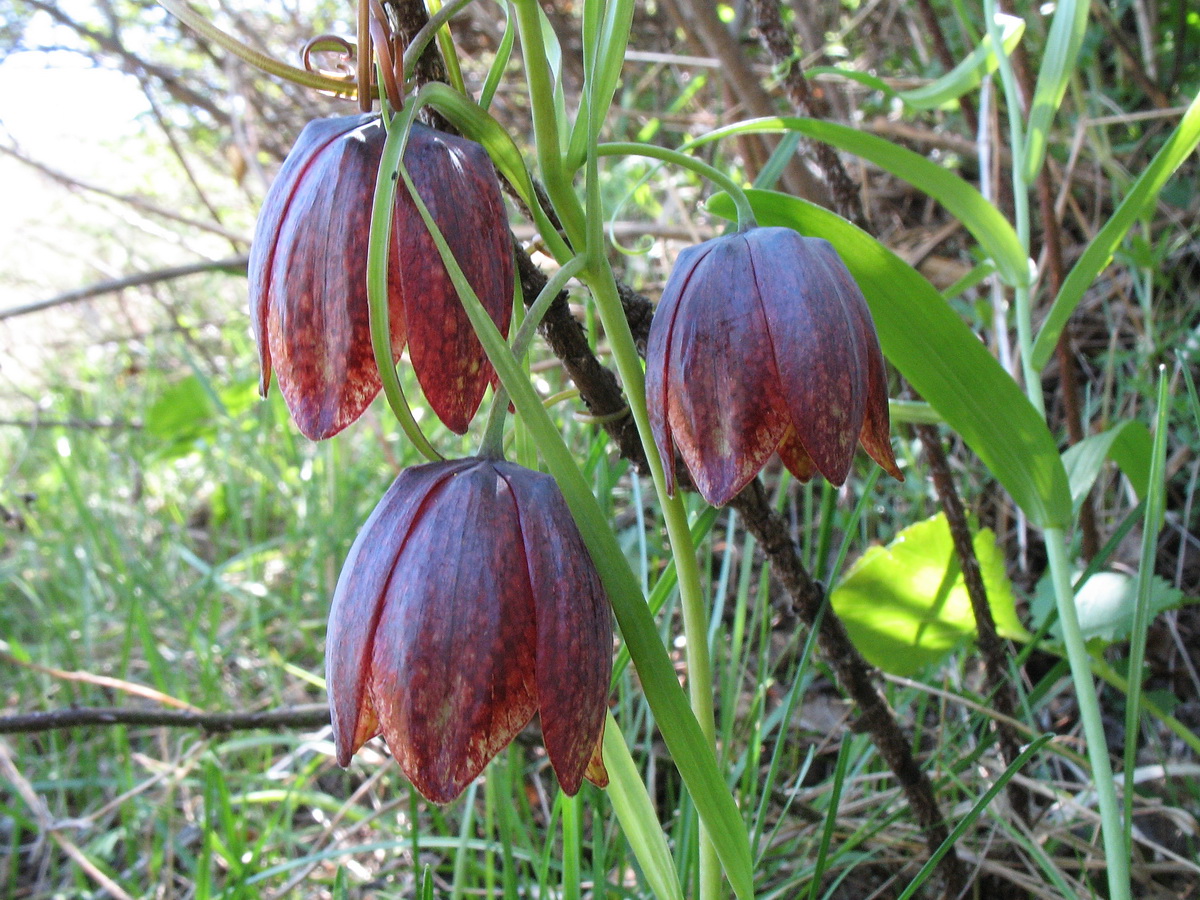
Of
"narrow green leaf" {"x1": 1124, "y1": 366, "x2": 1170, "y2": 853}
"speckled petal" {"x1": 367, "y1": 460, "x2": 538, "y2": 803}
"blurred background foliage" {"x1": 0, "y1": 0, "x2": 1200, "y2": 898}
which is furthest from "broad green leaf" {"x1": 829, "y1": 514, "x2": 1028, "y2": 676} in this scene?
"speckled petal" {"x1": 367, "y1": 460, "x2": 538, "y2": 803}

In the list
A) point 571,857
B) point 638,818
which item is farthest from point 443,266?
point 571,857

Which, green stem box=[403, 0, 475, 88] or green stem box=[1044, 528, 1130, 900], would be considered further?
green stem box=[1044, 528, 1130, 900]

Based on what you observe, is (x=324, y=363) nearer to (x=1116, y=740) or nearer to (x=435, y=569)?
(x=435, y=569)

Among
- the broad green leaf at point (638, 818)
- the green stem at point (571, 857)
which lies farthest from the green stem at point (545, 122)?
the green stem at point (571, 857)

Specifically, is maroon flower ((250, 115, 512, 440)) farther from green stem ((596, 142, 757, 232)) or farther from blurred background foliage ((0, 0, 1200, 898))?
blurred background foliage ((0, 0, 1200, 898))

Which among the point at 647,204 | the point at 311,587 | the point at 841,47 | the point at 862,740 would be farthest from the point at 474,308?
the point at 841,47

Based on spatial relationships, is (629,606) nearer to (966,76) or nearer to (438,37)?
(438,37)

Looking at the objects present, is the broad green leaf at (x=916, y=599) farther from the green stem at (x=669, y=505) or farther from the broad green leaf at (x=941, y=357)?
the green stem at (x=669, y=505)
